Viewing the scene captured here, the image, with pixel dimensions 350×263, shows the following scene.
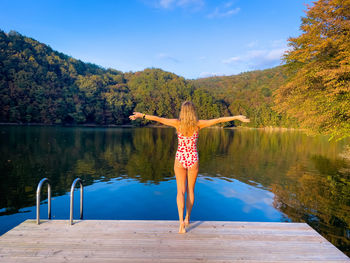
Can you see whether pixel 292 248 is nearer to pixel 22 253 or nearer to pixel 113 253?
pixel 113 253

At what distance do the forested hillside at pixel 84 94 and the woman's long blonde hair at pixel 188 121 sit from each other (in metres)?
60.0

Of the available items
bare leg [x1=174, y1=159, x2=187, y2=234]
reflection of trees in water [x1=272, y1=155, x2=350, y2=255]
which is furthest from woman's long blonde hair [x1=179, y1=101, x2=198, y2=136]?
reflection of trees in water [x1=272, y1=155, x2=350, y2=255]

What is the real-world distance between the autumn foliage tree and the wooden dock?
10.4 metres

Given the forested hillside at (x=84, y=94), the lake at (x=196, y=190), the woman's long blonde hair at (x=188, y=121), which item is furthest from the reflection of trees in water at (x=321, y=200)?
the forested hillside at (x=84, y=94)

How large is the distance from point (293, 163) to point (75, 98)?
234 feet

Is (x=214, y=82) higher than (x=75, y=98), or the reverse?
(x=214, y=82)

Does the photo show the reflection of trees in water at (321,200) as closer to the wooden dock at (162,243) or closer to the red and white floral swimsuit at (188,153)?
the wooden dock at (162,243)

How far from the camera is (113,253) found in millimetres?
3082

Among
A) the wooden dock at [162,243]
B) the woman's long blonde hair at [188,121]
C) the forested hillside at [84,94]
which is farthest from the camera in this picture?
the forested hillside at [84,94]

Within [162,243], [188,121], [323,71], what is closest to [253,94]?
[323,71]

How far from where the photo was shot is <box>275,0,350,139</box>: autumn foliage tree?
12.0 meters

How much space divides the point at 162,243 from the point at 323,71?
12.2 metres

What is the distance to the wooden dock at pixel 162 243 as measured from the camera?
301 centimetres

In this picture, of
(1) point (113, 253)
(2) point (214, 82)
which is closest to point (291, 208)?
(1) point (113, 253)
